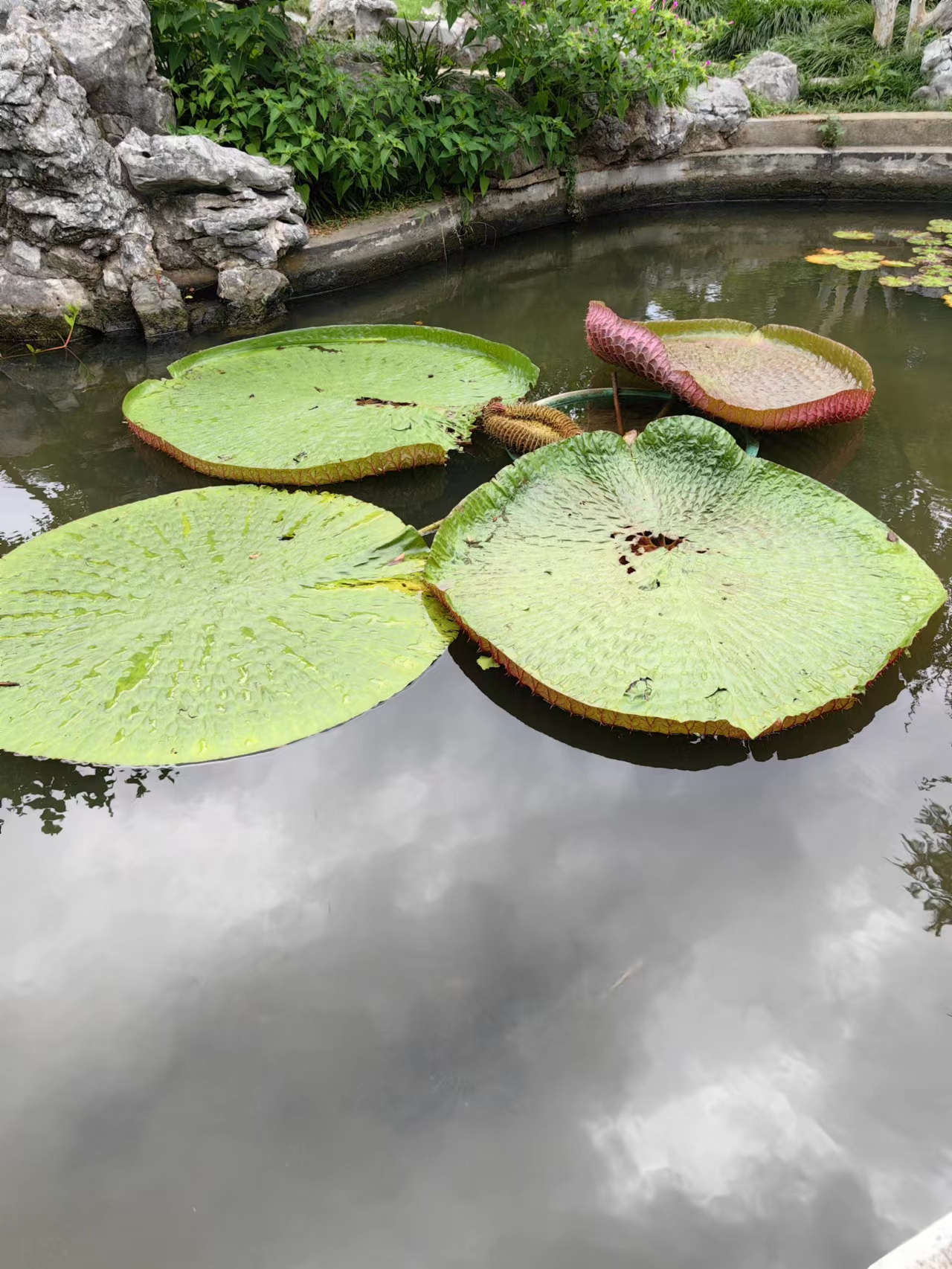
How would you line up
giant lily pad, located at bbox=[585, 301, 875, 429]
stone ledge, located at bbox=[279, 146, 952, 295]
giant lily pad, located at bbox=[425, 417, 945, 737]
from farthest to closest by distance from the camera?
stone ledge, located at bbox=[279, 146, 952, 295] < giant lily pad, located at bbox=[585, 301, 875, 429] < giant lily pad, located at bbox=[425, 417, 945, 737]

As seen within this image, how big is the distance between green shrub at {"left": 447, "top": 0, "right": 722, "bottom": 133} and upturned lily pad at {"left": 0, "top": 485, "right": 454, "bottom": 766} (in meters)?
4.42

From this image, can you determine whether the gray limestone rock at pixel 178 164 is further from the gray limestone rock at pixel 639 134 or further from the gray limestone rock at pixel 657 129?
the gray limestone rock at pixel 657 129

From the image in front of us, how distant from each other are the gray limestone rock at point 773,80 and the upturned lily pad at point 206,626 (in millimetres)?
7206

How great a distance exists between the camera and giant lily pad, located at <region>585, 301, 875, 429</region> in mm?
2672

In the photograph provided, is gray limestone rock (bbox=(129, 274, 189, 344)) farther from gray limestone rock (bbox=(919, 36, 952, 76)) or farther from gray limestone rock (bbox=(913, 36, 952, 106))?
gray limestone rock (bbox=(919, 36, 952, 76))

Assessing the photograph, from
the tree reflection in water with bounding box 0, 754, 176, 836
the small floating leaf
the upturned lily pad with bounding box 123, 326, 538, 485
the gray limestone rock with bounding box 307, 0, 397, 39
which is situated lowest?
the tree reflection in water with bounding box 0, 754, 176, 836

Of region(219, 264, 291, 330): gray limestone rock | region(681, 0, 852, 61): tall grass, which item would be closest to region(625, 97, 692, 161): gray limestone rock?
region(219, 264, 291, 330): gray limestone rock

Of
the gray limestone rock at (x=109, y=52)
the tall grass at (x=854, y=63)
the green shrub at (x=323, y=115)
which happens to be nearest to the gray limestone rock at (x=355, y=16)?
the green shrub at (x=323, y=115)

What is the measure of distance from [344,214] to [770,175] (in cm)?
345

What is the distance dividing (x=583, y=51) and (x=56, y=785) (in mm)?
5413

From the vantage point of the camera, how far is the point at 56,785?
6.19ft

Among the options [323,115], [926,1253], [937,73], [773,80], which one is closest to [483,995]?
[926,1253]

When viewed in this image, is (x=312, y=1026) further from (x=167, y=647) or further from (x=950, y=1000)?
(x=950, y=1000)

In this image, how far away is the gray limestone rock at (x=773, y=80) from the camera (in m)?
7.41
